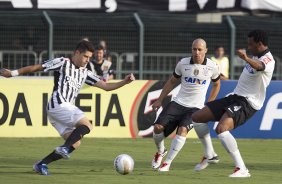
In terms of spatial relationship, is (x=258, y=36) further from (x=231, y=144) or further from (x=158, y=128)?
(x=158, y=128)

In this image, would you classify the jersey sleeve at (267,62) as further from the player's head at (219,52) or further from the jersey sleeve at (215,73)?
the player's head at (219,52)

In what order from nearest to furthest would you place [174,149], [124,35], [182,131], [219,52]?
[174,149] → [182,131] → [219,52] → [124,35]

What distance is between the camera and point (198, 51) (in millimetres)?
14633

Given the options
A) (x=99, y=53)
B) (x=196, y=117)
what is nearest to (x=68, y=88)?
(x=196, y=117)

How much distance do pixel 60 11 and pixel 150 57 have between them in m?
2.52

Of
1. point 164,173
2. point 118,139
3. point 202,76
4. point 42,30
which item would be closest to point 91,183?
point 164,173

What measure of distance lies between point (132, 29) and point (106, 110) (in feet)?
13.4

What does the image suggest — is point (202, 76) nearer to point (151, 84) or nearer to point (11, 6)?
point (151, 84)

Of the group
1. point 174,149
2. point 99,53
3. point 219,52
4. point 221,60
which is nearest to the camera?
point 174,149

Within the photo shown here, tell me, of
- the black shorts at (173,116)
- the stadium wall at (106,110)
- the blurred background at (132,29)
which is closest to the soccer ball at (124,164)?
the black shorts at (173,116)

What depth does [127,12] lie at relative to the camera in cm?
2528

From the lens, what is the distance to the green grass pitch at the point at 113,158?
13.0 meters

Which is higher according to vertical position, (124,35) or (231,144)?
(231,144)

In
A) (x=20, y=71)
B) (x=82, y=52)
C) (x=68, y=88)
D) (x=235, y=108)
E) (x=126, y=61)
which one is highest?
(x=82, y=52)
